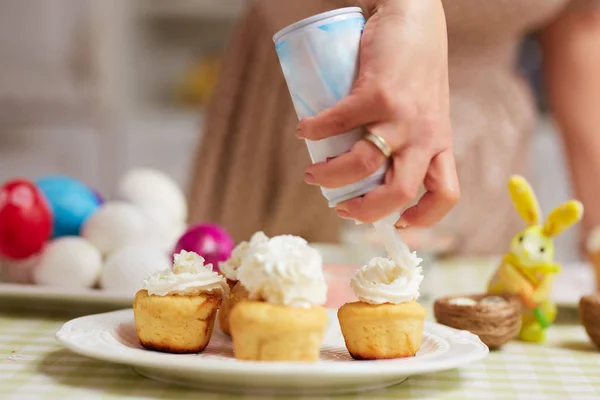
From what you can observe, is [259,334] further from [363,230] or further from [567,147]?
[567,147]

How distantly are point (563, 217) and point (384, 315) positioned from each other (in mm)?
313

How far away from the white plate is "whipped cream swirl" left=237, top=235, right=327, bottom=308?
2.4 inches

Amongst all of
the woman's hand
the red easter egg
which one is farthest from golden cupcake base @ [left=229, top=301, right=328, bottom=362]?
the red easter egg

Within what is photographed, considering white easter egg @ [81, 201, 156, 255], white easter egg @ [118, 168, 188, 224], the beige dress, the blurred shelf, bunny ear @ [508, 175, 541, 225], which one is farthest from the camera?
the blurred shelf

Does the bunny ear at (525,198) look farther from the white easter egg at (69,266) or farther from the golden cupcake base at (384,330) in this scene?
the white easter egg at (69,266)

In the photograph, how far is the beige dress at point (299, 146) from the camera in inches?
67.1

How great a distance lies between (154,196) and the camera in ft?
4.03

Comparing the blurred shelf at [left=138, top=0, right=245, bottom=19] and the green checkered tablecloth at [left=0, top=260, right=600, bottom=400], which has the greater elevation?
the blurred shelf at [left=138, top=0, right=245, bottom=19]

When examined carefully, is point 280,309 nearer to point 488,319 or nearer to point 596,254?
point 488,319

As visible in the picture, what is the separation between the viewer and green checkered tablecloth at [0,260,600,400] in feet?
2.16

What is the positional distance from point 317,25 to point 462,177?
118cm

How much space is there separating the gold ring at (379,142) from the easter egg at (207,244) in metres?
0.36

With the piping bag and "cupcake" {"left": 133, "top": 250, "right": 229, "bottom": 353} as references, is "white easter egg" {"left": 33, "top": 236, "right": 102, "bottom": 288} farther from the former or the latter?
the piping bag

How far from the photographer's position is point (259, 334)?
0.67 meters
